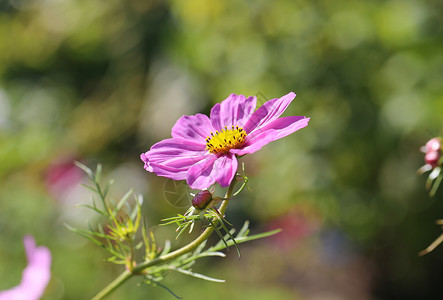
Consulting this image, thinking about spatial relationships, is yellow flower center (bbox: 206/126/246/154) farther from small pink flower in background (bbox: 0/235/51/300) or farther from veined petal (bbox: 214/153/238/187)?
small pink flower in background (bbox: 0/235/51/300)

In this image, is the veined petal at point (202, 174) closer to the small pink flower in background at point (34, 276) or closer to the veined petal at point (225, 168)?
the veined petal at point (225, 168)

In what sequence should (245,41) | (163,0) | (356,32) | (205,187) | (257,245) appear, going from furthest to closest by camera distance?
(163,0)
(257,245)
(245,41)
(356,32)
(205,187)

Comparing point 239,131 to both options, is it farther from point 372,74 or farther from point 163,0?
point 163,0

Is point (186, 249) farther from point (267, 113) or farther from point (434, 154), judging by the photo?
point (434, 154)

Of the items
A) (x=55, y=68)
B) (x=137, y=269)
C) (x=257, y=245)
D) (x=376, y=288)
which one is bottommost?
(x=137, y=269)

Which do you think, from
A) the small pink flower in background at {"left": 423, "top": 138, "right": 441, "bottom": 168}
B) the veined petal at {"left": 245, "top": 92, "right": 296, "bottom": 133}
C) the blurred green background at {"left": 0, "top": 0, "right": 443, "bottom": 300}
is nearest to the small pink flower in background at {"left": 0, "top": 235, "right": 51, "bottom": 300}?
the veined petal at {"left": 245, "top": 92, "right": 296, "bottom": 133}

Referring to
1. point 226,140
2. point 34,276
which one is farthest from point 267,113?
point 34,276

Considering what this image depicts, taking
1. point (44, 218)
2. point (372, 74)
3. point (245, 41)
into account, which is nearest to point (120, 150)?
point (44, 218)
